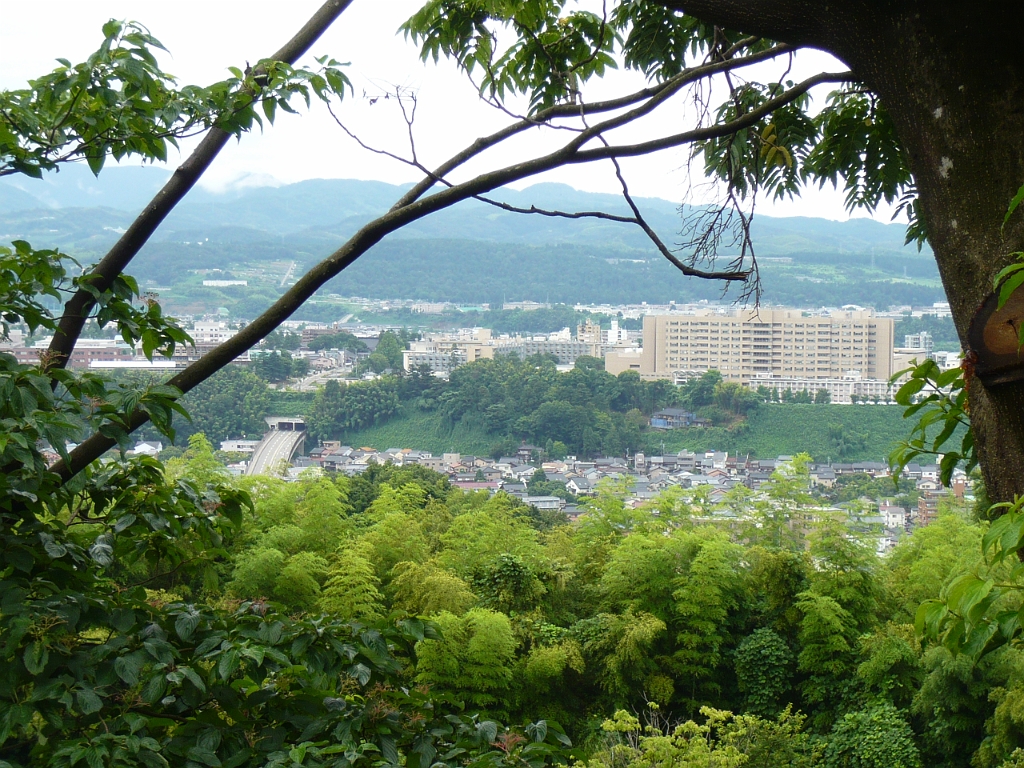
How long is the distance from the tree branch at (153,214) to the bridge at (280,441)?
19255mm

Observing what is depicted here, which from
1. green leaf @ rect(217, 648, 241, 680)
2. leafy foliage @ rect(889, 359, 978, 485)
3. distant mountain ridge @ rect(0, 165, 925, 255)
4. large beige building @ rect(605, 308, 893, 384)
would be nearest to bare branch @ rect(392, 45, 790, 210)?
leafy foliage @ rect(889, 359, 978, 485)

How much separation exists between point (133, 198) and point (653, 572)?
269ft

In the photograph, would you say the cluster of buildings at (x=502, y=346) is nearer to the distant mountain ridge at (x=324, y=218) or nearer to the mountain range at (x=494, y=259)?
the mountain range at (x=494, y=259)

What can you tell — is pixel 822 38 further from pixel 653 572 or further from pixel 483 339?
pixel 483 339

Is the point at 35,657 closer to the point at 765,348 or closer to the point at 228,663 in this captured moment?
the point at 228,663

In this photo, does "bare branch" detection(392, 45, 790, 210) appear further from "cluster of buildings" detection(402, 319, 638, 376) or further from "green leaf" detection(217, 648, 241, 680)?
"cluster of buildings" detection(402, 319, 638, 376)

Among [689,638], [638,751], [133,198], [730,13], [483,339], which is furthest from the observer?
[133,198]

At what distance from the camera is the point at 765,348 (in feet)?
97.5

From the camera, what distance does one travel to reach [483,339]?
34.2m

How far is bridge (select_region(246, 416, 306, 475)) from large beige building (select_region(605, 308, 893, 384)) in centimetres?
A: 1195

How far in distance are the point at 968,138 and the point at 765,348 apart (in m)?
30.3

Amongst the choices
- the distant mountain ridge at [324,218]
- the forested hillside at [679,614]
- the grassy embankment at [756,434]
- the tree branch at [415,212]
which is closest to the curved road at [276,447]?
the grassy embankment at [756,434]

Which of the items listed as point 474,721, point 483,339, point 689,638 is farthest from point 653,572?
point 483,339

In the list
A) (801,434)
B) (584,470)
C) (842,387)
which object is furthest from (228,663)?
(842,387)
